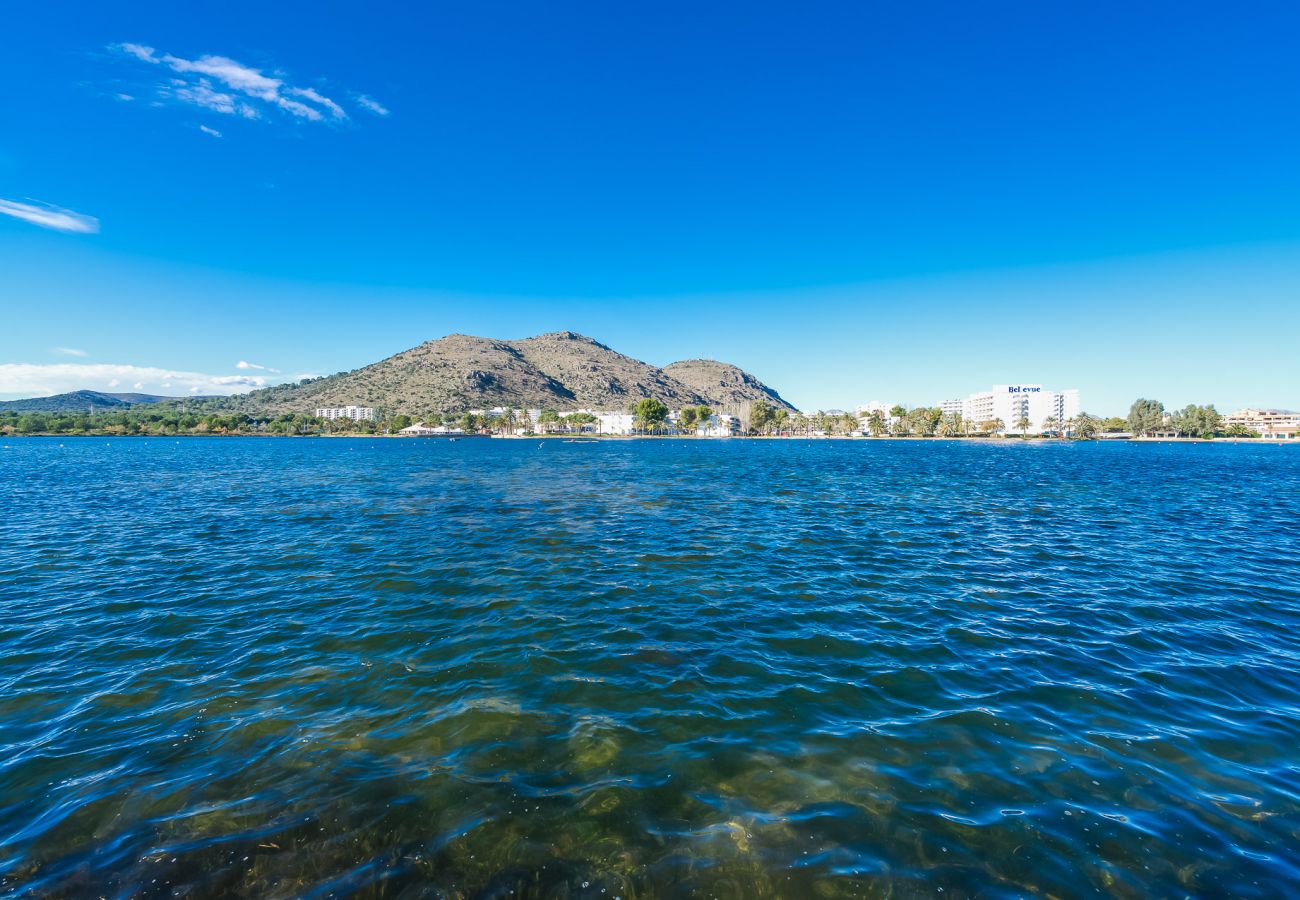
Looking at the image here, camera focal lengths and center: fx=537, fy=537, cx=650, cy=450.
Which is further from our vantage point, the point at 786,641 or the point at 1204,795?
the point at 786,641

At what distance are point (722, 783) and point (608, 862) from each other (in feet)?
7.58

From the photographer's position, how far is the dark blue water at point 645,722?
6891 millimetres

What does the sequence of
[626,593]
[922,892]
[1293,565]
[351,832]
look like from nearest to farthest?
[922,892]
[351,832]
[626,593]
[1293,565]

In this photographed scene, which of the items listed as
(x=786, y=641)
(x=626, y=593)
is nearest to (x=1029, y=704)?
(x=786, y=641)

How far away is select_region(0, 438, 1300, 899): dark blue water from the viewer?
6891 mm

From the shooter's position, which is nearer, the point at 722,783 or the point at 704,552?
the point at 722,783

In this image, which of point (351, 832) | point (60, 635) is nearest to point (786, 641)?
point (351, 832)

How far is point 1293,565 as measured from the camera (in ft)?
76.1

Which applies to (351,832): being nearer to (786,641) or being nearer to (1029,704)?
(786,641)

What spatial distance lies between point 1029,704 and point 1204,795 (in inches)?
113

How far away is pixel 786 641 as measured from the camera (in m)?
14.3

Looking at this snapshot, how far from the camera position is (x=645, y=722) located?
10.2 meters

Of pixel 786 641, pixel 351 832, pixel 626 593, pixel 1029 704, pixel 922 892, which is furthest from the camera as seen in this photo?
pixel 626 593

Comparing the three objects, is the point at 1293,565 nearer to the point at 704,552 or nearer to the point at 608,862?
the point at 704,552
